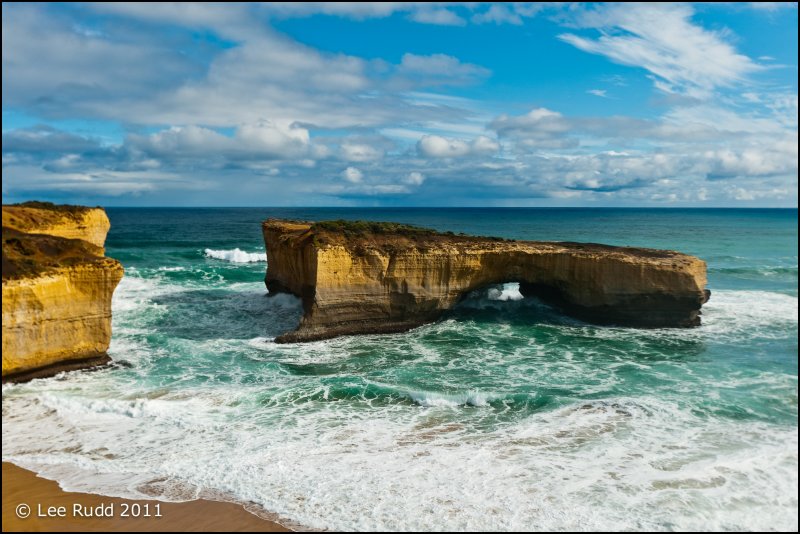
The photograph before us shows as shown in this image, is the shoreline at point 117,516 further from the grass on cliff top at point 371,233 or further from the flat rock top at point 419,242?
the grass on cliff top at point 371,233

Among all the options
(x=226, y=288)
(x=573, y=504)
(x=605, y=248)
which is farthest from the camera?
(x=226, y=288)

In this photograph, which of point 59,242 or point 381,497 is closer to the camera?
point 381,497

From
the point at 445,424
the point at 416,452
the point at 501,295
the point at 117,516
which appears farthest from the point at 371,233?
the point at 117,516

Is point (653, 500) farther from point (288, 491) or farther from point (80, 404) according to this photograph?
point (80, 404)

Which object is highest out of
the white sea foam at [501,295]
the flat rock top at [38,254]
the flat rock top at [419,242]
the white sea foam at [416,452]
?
the flat rock top at [419,242]

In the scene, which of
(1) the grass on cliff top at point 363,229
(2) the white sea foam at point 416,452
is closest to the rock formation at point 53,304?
(2) the white sea foam at point 416,452

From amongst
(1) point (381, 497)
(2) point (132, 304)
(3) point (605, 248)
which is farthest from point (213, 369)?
(3) point (605, 248)

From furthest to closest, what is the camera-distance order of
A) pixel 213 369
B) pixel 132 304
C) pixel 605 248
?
1. pixel 132 304
2. pixel 605 248
3. pixel 213 369

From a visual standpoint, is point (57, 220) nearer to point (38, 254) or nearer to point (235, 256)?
point (38, 254)
